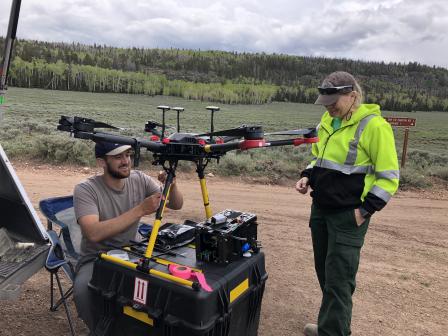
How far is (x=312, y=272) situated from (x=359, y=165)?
7.20ft

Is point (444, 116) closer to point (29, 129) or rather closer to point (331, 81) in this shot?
point (29, 129)

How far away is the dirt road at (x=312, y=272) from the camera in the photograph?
3.56 metres

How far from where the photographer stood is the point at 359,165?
2752mm

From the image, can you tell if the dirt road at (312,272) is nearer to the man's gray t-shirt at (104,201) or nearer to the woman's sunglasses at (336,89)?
the man's gray t-shirt at (104,201)

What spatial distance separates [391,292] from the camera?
14.0ft

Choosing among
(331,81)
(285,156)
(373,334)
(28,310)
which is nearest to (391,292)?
(373,334)

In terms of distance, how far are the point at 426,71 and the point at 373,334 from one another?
24.8m

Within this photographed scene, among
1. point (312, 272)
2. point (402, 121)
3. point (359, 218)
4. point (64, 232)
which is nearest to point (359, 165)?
point (359, 218)

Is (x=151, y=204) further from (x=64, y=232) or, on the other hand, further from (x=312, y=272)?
(x=312, y=272)

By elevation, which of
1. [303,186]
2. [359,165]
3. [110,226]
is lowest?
[110,226]

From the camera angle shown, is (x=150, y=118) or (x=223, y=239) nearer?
(x=223, y=239)

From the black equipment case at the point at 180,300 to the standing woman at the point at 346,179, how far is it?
566 millimetres

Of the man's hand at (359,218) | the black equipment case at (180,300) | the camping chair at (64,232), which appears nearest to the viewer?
the black equipment case at (180,300)

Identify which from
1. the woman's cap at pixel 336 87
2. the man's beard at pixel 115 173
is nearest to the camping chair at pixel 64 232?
the man's beard at pixel 115 173
